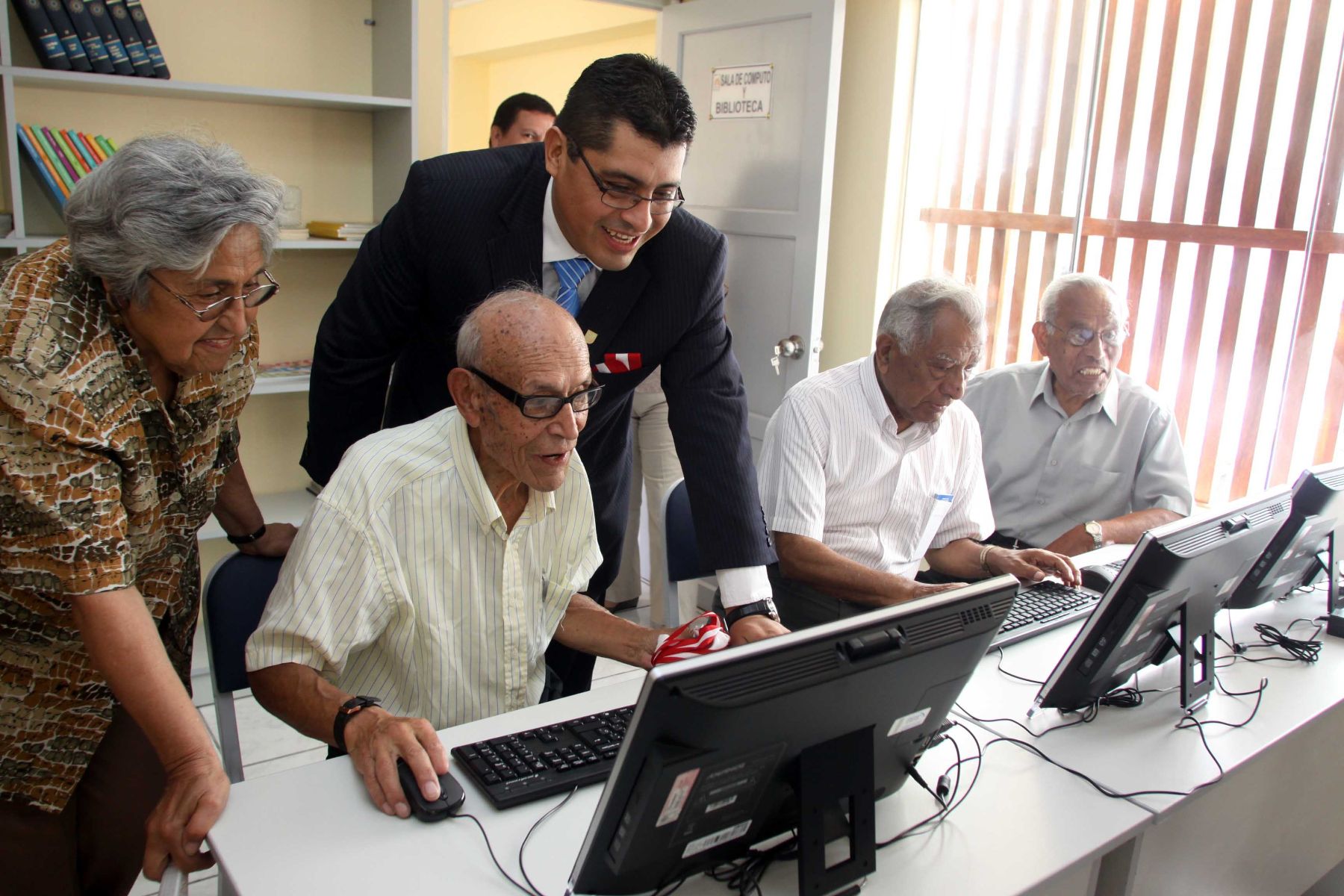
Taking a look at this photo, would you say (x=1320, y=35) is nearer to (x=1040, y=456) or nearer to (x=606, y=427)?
(x=1040, y=456)

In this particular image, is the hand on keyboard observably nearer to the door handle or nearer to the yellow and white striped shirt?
the yellow and white striped shirt

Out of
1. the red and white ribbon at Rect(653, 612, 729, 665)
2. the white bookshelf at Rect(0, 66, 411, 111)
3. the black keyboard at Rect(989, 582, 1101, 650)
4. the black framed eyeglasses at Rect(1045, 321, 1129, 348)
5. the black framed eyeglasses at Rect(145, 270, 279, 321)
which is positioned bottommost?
the black keyboard at Rect(989, 582, 1101, 650)

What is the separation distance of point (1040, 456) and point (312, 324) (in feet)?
7.71

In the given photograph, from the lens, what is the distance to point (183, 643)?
157cm

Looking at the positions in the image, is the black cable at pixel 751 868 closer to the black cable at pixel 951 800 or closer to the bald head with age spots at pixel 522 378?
Answer: the black cable at pixel 951 800

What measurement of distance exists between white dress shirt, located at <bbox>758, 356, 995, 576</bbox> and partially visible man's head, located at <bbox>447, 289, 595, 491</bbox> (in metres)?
0.80

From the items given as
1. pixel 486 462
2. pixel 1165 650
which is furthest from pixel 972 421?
pixel 486 462

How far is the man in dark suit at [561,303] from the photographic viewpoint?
1.74 metres

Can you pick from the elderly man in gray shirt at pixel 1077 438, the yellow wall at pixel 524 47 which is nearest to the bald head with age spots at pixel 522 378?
the elderly man in gray shirt at pixel 1077 438

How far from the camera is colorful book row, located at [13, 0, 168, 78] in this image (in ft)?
8.71

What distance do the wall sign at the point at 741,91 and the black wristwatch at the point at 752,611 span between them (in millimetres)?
2311

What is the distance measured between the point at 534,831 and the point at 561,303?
920 millimetres

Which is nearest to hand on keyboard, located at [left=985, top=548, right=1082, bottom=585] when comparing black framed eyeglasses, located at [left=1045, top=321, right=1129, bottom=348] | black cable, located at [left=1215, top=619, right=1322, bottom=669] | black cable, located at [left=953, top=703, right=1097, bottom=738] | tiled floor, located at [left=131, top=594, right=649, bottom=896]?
black cable, located at [left=1215, top=619, right=1322, bottom=669]

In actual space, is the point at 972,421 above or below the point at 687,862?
above
